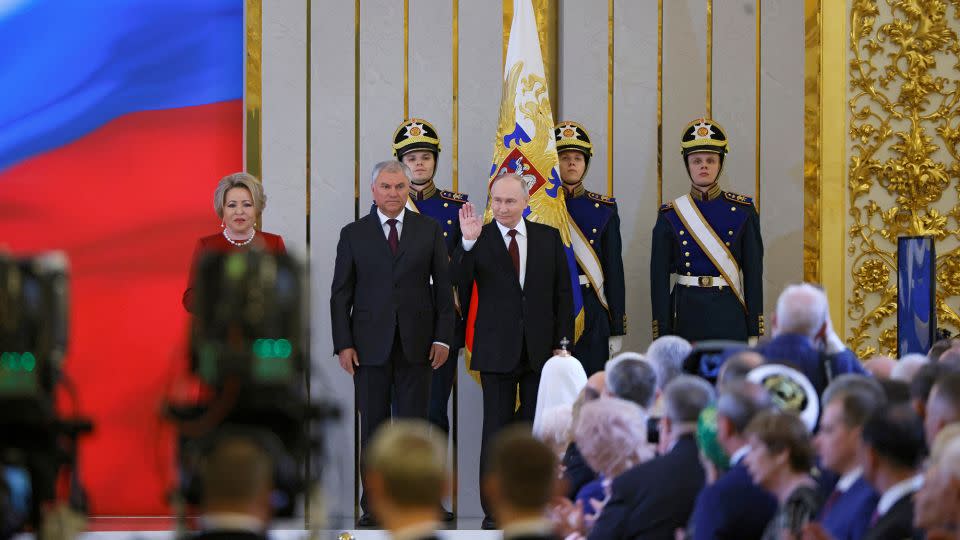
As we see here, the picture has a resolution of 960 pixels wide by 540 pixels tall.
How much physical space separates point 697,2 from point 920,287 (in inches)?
78.2

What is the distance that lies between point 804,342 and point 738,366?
1.37 feet

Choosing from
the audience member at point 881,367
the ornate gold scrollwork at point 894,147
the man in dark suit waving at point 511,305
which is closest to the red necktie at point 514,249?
the man in dark suit waving at point 511,305

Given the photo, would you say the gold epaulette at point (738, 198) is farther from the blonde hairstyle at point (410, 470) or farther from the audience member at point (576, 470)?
the blonde hairstyle at point (410, 470)

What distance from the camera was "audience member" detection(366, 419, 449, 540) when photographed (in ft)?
7.48

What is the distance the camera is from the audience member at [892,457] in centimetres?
297

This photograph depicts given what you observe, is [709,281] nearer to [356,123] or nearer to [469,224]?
[469,224]

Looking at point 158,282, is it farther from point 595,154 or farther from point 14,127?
point 595,154

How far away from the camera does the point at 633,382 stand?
13.0 feet

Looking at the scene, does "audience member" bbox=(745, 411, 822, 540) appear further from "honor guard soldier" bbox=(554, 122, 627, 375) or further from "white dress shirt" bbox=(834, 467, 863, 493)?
"honor guard soldier" bbox=(554, 122, 627, 375)

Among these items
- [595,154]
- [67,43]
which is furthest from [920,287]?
[67,43]

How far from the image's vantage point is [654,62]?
714 centimetres

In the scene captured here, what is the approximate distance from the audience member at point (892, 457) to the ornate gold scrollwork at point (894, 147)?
4.22m

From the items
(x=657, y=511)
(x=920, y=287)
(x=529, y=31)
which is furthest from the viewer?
(x=529, y=31)

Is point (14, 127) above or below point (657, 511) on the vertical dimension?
above
